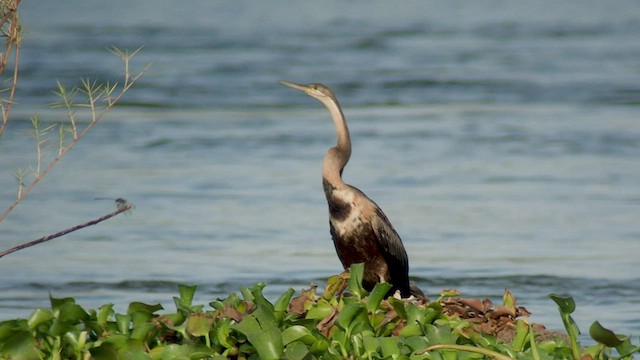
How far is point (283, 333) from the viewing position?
16.1 feet

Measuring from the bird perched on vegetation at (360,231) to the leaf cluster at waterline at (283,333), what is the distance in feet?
6.28

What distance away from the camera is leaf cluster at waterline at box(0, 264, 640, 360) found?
4.79 meters

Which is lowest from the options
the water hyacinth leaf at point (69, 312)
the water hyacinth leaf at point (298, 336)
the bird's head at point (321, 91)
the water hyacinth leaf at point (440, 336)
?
the water hyacinth leaf at point (298, 336)

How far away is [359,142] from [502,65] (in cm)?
640

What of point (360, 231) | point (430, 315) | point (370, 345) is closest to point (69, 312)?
point (370, 345)

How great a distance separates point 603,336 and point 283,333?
3.69 feet

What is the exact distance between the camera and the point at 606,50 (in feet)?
67.8

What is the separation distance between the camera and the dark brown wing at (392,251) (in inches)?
285

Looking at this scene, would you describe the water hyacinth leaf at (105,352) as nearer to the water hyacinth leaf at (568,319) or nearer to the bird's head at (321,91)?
the water hyacinth leaf at (568,319)

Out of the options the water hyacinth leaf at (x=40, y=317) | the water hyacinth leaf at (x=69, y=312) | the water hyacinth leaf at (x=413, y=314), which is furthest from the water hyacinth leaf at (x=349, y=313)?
the water hyacinth leaf at (x=40, y=317)

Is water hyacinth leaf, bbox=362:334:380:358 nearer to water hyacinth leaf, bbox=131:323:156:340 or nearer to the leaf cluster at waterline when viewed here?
the leaf cluster at waterline

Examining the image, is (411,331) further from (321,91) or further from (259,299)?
(321,91)

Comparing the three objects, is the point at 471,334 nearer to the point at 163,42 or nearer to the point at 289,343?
the point at 289,343

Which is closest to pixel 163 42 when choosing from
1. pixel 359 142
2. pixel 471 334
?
pixel 359 142
